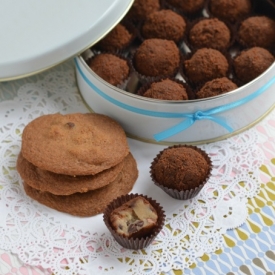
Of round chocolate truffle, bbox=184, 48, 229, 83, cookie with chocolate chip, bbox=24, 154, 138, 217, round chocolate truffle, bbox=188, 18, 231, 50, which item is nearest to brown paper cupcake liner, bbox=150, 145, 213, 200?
cookie with chocolate chip, bbox=24, 154, 138, 217

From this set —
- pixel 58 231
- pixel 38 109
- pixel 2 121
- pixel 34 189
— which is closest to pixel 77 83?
pixel 38 109

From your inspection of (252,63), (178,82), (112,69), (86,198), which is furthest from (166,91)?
(86,198)

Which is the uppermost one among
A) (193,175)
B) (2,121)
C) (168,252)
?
(193,175)

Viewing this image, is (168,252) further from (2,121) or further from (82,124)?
(2,121)

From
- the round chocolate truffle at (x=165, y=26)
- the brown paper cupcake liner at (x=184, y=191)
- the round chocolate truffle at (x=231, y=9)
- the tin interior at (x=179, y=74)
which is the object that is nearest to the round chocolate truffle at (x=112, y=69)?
the tin interior at (x=179, y=74)

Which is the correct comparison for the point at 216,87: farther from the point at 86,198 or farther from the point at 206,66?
the point at 86,198

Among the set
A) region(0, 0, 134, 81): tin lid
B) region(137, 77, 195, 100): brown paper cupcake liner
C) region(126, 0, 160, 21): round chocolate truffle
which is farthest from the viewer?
region(126, 0, 160, 21): round chocolate truffle

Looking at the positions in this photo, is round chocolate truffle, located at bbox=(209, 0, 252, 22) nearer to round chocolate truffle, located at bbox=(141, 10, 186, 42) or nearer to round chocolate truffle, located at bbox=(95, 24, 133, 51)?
round chocolate truffle, located at bbox=(141, 10, 186, 42)
